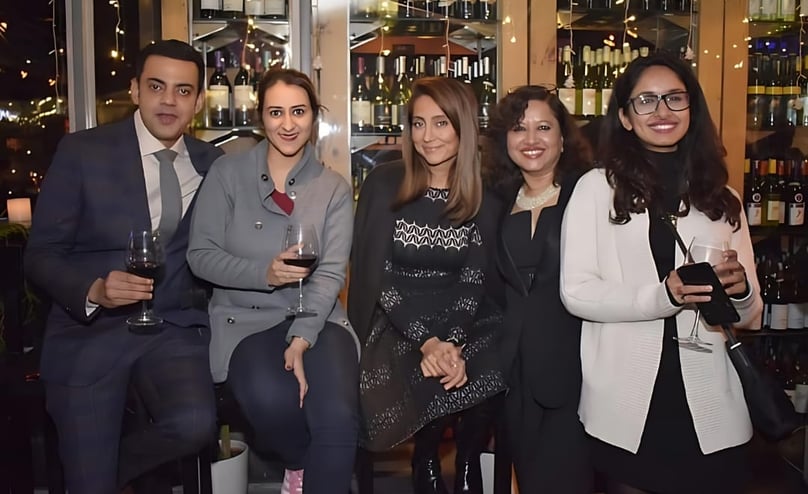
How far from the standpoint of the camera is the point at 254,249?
85.1 inches

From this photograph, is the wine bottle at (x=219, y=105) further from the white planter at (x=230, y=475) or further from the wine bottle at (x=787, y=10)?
the wine bottle at (x=787, y=10)

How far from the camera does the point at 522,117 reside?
229 cm

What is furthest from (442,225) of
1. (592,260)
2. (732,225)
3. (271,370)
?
(732,225)

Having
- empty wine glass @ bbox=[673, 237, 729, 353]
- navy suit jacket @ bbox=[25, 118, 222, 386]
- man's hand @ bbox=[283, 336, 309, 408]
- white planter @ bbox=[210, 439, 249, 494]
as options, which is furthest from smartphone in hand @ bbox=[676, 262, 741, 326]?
white planter @ bbox=[210, 439, 249, 494]

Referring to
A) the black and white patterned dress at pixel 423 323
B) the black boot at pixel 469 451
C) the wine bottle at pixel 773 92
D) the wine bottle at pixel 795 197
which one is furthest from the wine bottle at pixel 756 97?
the black boot at pixel 469 451

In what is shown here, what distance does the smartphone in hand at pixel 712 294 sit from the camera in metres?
1.65

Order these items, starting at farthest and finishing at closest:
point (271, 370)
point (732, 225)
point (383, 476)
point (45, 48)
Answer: point (45, 48), point (383, 476), point (271, 370), point (732, 225)

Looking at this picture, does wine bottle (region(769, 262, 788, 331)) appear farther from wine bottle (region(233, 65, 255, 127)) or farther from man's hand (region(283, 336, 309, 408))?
wine bottle (region(233, 65, 255, 127))

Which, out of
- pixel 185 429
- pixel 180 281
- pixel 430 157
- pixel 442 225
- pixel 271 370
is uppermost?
pixel 430 157

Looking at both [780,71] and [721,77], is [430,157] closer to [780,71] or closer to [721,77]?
[721,77]

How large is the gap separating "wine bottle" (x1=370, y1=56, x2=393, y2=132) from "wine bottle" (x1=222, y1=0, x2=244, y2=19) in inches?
26.6

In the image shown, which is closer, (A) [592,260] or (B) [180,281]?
(A) [592,260]

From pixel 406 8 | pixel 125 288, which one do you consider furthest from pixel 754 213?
pixel 125 288

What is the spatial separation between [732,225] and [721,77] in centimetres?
193
